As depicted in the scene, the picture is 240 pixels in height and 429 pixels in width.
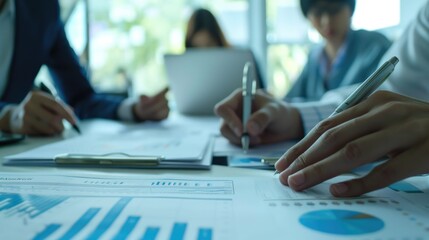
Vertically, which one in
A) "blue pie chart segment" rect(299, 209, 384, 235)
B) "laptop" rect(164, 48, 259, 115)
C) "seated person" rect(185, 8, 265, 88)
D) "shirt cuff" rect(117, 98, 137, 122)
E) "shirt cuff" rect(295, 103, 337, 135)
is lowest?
"shirt cuff" rect(117, 98, 137, 122)

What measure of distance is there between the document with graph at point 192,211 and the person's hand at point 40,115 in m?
0.35

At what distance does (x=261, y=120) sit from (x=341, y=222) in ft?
0.95

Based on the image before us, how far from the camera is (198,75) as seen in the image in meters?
1.05

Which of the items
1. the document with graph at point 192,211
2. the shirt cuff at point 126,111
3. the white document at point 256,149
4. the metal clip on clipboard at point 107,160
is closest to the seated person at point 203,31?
the shirt cuff at point 126,111

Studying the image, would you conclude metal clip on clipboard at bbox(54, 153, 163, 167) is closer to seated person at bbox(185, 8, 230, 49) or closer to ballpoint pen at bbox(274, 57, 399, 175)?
ballpoint pen at bbox(274, 57, 399, 175)

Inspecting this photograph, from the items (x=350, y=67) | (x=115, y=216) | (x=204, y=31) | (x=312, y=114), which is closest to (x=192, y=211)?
(x=115, y=216)

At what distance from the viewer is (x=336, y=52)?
1.43 m

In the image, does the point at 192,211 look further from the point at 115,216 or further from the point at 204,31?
the point at 204,31

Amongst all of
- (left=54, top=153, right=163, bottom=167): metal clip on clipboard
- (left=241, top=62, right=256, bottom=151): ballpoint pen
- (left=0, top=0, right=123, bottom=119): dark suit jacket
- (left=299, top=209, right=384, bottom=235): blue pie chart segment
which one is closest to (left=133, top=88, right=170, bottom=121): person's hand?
(left=0, top=0, right=123, bottom=119): dark suit jacket

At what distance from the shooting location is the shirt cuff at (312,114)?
0.60 meters

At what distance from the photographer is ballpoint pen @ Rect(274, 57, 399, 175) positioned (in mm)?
374

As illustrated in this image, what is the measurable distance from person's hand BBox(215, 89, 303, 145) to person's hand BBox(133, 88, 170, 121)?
1.35 ft

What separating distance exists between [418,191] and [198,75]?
0.78 meters

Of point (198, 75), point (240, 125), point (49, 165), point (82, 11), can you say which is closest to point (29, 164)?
point (49, 165)
